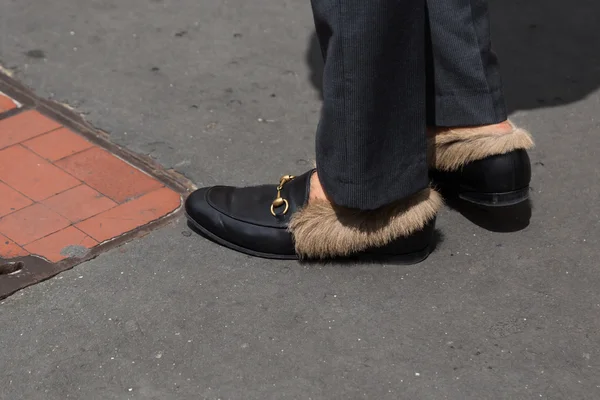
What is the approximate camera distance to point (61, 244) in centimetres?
233

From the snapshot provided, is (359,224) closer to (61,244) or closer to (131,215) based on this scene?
(131,215)

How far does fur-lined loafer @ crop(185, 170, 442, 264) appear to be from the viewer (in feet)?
7.23

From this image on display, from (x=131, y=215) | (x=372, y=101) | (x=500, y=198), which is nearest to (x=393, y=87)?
(x=372, y=101)

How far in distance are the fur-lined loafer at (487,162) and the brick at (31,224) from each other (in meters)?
0.99

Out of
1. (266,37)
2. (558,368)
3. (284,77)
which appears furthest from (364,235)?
(266,37)

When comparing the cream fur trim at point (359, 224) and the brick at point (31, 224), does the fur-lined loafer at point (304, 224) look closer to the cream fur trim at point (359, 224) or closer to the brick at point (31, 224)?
the cream fur trim at point (359, 224)

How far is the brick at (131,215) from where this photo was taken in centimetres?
239

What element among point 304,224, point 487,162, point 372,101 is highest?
point 372,101

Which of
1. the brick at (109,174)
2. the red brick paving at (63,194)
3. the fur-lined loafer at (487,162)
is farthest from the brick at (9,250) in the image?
the fur-lined loafer at (487,162)

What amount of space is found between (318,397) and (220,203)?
2.12 ft

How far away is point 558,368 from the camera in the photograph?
1.95 meters

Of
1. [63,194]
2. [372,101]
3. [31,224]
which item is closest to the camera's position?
[372,101]

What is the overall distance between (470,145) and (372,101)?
1.15ft

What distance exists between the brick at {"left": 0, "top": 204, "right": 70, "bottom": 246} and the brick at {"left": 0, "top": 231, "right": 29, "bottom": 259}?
0.05 feet
